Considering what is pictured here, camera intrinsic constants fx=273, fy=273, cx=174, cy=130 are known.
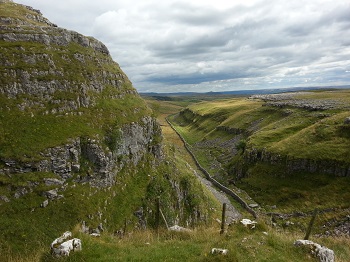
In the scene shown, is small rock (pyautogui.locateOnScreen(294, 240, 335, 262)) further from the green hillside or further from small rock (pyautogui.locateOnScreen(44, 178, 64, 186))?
the green hillside

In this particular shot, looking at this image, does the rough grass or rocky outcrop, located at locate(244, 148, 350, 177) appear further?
rocky outcrop, located at locate(244, 148, 350, 177)

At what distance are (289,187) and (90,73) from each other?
55102 mm

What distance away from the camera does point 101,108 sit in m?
54.7

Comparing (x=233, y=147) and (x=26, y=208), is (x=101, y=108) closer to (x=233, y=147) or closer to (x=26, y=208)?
(x=26, y=208)

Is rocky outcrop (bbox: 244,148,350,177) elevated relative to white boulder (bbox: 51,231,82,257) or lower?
lower

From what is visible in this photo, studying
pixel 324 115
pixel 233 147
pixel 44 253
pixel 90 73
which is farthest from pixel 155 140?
pixel 324 115

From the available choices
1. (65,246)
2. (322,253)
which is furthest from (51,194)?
(322,253)

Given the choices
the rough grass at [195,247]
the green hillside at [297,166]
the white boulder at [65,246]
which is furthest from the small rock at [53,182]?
the green hillside at [297,166]

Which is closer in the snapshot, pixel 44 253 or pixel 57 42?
pixel 44 253

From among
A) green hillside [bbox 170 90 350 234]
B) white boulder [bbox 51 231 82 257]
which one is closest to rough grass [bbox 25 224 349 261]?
white boulder [bbox 51 231 82 257]

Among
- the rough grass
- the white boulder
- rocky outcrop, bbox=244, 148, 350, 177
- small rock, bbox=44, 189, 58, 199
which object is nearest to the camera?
the white boulder

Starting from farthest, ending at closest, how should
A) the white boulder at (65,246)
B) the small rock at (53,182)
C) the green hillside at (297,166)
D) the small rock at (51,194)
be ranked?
the green hillside at (297,166) < the small rock at (53,182) < the small rock at (51,194) < the white boulder at (65,246)

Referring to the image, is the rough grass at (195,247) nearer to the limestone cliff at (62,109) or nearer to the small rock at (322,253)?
the small rock at (322,253)

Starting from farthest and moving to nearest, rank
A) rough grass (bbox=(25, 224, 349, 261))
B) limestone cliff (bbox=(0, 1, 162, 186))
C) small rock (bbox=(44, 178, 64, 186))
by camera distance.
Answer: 1. limestone cliff (bbox=(0, 1, 162, 186))
2. small rock (bbox=(44, 178, 64, 186))
3. rough grass (bbox=(25, 224, 349, 261))
